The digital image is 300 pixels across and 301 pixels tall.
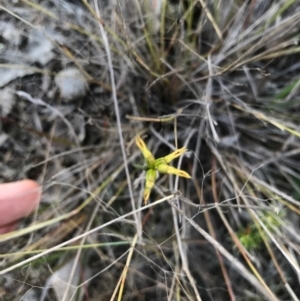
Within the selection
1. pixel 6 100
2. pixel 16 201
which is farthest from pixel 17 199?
pixel 6 100

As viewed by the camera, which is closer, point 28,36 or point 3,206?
point 3,206

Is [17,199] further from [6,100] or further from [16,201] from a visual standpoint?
[6,100]

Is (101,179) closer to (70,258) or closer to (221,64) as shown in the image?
(70,258)

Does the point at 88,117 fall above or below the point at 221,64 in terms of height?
below

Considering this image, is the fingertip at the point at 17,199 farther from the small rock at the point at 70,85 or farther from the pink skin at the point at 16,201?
the small rock at the point at 70,85

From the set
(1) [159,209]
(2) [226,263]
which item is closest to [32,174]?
(1) [159,209]

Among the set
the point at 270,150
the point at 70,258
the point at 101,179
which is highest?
the point at 270,150
